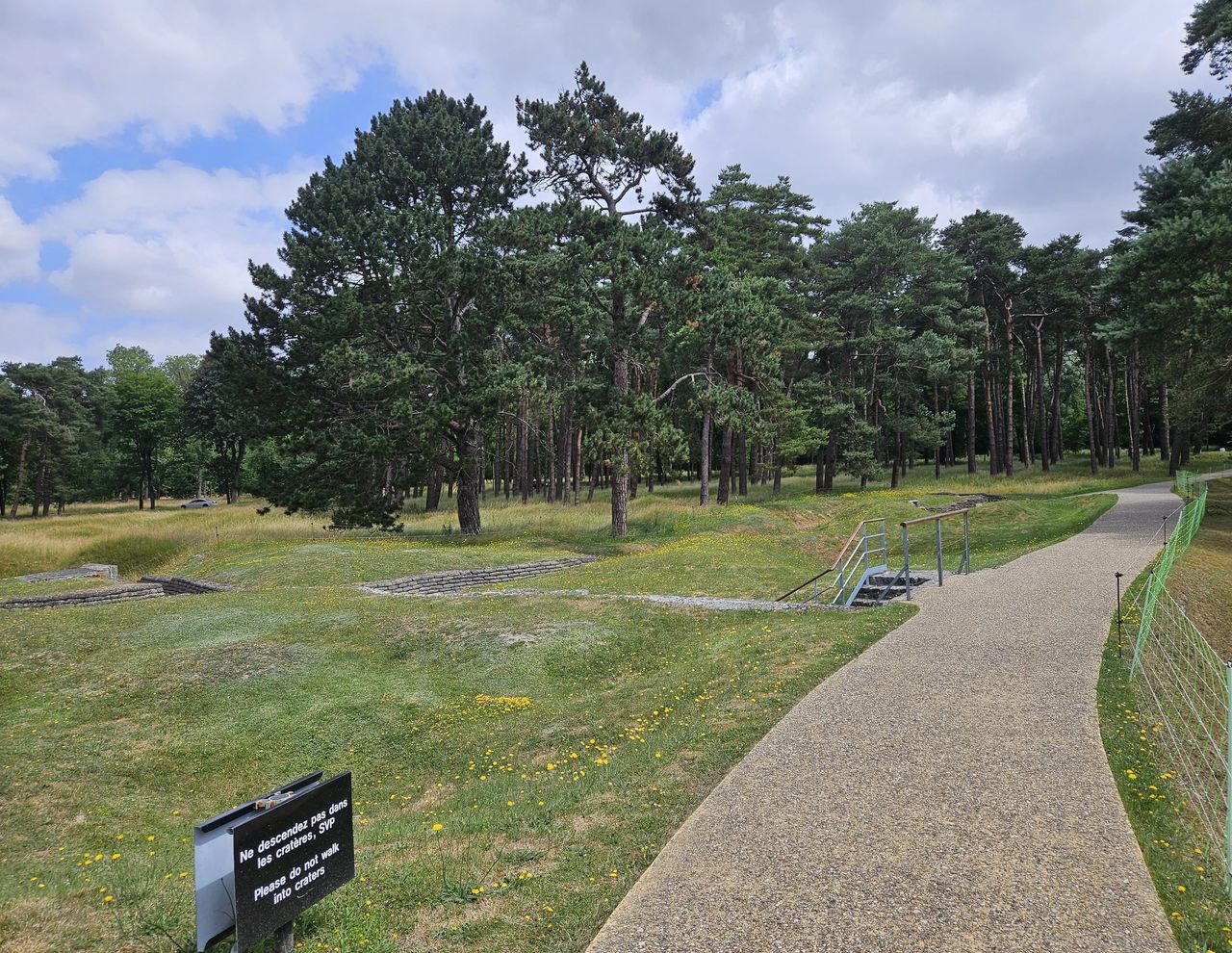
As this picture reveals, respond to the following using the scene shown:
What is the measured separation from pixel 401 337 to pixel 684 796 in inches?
1128

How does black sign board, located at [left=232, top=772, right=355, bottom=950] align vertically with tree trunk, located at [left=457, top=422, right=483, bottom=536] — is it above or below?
below

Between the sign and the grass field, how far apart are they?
1.76 ft

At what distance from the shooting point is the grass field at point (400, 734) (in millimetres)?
5145

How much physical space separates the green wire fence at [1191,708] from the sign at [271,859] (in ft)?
19.3

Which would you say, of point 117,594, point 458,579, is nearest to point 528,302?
point 458,579

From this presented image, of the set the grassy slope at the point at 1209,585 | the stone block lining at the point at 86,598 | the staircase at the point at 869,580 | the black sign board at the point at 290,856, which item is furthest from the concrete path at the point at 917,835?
the stone block lining at the point at 86,598

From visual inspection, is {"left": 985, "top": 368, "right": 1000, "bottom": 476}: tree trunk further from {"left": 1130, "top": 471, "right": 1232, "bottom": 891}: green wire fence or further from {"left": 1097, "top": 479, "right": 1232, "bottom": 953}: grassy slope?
{"left": 1097, "top": 479, "right": 1232, "bottom": 953}: grassy slope

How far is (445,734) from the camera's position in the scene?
997 centimetres

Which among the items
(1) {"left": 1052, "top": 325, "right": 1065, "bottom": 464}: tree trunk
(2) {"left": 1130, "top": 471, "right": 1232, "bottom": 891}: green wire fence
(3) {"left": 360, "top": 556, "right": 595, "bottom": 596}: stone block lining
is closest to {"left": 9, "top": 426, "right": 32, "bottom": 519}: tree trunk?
(3) {"left": 360, "top": 556, "right": 595, "bottom": 596}: stone block lining

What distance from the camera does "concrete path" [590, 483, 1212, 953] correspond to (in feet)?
14.2

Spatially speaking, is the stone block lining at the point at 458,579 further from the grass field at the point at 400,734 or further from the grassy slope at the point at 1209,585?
the grassy slope at the point at 1209,585

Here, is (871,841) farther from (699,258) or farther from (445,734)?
(699,258)

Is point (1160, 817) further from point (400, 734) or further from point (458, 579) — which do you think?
point (458, 579)

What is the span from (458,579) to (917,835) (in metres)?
17.7
